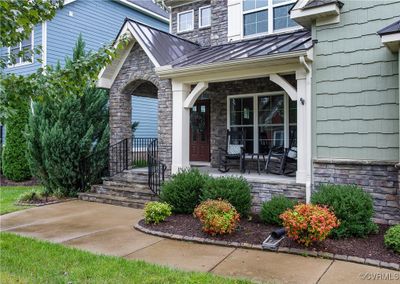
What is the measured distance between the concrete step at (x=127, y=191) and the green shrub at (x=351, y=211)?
4.13 meters

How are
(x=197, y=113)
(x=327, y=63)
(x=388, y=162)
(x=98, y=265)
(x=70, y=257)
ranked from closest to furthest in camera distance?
(x=98, y=265) < (x=70, y=257) < (x=388, y=162) < (x=327, y=63) < (x=197, y=113)

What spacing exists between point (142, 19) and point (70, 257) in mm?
14236

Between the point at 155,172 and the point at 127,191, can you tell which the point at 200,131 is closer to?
the point at 155,172

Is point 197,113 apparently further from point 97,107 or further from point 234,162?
point 97,107

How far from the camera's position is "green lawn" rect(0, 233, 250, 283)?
3.88m

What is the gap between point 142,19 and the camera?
1670 cm

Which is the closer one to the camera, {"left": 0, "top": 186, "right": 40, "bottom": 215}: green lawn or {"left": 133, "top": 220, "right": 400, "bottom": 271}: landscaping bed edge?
{"left": 133, "top": 220, "right": 400, "bottom": 271}: landscaping bed edge

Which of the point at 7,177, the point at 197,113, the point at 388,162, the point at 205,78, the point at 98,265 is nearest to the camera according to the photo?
the point at 98,265

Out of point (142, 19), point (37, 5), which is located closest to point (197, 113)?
point (37, 5)

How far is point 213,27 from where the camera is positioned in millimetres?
10375

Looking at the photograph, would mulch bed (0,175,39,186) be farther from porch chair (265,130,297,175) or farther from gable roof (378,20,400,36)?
gable roof (378,20,400,36)

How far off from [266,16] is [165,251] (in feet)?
22.7

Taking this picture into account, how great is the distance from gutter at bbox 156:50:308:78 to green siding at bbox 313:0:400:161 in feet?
1.86

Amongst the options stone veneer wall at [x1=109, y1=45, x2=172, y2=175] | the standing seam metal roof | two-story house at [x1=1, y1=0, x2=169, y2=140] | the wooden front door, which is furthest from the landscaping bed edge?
two-story house at [x1=1, y1=0, x2=169, y2=140]
